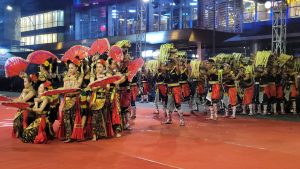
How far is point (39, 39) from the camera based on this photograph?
1980 inches

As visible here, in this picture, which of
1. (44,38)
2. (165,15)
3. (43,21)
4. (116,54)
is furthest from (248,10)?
(43,21)

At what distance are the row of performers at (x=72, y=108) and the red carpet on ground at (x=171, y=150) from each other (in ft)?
0.82

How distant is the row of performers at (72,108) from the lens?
8.02 meters

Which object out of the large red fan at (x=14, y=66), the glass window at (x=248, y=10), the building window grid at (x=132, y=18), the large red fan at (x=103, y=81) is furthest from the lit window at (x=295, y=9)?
the large red fan at (x=14, y=66)

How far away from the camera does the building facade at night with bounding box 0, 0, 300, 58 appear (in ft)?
74.4

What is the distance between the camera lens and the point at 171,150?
720 centimetres

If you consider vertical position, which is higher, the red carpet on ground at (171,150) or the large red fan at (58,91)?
the large red fan at (58,91)

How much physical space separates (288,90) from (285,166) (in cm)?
827

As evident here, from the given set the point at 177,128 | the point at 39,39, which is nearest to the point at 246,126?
the point at 177,128

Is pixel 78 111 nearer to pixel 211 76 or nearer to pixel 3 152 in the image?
pixel 3 152

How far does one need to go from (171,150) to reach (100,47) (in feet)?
10.5

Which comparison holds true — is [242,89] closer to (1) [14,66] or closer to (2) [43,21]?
(1) [14,66]

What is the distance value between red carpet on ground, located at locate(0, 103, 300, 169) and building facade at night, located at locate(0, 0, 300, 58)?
10.9 meters

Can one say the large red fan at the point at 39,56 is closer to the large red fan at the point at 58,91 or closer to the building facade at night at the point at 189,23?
the large red fan at the point at 58,91
